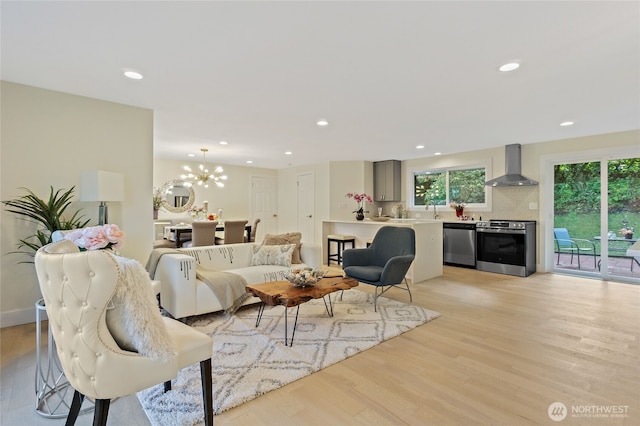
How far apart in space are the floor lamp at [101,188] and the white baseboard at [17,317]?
1.12 m

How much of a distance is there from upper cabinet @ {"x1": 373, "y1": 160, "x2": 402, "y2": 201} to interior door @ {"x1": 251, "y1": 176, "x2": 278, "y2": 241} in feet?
10.5

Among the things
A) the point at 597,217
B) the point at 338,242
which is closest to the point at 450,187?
the point at 597,217

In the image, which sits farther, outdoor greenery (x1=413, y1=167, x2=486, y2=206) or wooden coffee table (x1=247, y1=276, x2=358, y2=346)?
outdoor greenery (x1=413, y1=167, x2=486, y2=206)

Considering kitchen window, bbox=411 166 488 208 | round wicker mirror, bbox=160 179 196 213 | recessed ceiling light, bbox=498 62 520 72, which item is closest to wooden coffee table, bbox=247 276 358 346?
recessed ceiling light, bbox=498 62 520 72

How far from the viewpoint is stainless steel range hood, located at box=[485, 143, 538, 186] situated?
5.78m

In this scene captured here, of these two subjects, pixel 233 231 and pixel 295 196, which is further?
pixel 295 196

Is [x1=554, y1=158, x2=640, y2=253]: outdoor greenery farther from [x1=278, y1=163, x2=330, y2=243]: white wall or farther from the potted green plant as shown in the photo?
the potted green plant

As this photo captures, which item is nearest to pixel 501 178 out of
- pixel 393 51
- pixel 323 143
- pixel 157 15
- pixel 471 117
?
pixel 471 117

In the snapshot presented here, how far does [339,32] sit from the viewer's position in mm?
2148

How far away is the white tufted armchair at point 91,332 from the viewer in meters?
1.27

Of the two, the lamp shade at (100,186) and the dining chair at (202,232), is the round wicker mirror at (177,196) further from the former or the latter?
the lamp shade at (100,186)

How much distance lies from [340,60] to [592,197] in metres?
5.30

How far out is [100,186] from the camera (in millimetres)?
3125

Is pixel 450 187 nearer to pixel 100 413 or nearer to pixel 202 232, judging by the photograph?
pixel 202 232
